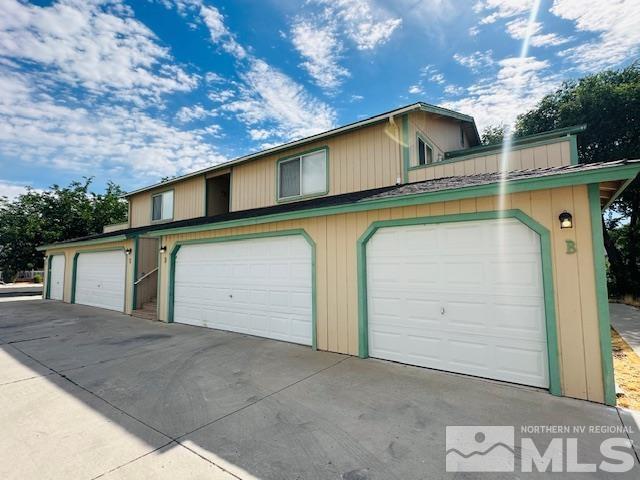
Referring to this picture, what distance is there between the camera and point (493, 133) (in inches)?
818

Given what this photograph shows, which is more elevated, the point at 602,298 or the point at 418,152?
the point at 418,152

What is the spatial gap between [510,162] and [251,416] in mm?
6371

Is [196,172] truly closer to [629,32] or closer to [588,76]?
[629,32]

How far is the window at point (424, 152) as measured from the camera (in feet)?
25.1

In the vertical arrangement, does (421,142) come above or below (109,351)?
above

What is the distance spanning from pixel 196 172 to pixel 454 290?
10.2 m

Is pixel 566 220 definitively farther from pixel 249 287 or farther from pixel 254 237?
pixel 249 287

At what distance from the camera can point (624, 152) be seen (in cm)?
1405

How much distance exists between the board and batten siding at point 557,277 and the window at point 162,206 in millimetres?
9882

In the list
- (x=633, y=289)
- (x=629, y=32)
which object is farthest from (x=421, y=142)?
(x=633, y=289)

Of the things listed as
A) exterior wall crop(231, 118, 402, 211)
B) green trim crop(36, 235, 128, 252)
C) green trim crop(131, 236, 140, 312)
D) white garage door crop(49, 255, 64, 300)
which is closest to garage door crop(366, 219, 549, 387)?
exterior wall crop(231, 118, 402, 211)

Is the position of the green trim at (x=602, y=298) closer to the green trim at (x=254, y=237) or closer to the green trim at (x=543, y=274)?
the green trim at (x=543, y=274)

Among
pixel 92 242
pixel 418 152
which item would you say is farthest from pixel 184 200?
pixel 418 152

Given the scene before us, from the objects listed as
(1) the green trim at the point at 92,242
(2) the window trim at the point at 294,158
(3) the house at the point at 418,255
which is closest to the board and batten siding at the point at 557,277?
(3) the house at the point at 418,255
